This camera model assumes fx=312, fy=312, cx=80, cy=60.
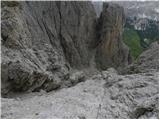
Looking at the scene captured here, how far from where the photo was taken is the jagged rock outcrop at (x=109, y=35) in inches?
1997

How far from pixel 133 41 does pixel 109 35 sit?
2916 inches

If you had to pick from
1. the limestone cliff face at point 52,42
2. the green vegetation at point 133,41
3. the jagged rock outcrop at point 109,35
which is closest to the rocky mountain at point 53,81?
the limestone cliff face at point 52,42

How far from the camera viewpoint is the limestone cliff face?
1914 centimetres

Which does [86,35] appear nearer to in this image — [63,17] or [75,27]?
[75,27]

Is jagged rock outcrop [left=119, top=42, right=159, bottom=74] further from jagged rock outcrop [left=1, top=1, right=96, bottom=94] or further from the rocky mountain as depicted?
jagged rock outcrop [left=1, top=1, right=96, bottom=94]

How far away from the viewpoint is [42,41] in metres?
28.6

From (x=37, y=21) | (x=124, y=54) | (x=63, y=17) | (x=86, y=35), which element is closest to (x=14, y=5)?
(x=37, y=21)

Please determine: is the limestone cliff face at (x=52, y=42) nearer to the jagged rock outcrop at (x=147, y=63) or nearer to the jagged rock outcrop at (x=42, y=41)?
the jagged rock outcrop at (x=42, y=41)

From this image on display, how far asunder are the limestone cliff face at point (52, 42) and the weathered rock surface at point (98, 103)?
350 centimetres

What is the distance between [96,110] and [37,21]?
76.5ft

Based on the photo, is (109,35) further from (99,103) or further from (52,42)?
(99,103)

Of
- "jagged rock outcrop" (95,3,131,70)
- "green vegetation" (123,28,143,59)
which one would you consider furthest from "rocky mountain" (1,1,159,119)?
"green vegetation" (123,28,143,59)

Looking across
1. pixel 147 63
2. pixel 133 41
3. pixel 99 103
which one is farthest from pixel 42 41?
pixel 133 41

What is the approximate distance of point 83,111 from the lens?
12.9 meters
